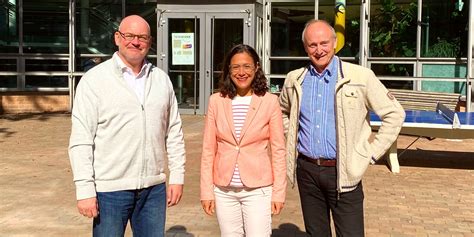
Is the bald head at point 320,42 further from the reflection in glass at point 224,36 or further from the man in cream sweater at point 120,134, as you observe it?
the reflection in glass at point 224,36

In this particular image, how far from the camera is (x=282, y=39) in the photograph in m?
17.3

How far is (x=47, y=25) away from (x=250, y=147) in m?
15.6

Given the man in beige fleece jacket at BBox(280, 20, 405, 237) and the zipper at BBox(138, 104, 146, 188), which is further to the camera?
the man in beige fleece jacket at BBox(280, 20, 405, 237)

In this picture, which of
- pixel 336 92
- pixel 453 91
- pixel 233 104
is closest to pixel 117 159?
pixel 233 104

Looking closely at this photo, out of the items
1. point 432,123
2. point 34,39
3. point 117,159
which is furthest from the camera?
point 34,39

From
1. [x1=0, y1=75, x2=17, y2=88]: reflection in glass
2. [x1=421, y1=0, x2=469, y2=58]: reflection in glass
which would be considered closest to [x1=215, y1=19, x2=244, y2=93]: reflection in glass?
[x1=421, y1=0, x2=469, y2=58]: reflection in glass

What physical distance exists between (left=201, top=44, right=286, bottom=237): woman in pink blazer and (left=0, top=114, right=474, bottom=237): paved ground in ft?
6.47

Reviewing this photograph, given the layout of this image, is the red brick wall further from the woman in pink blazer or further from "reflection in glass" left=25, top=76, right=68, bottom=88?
the woman in pink blazer

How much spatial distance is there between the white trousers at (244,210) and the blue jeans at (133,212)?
14.3 inches

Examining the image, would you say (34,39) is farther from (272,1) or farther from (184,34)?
(272,1)

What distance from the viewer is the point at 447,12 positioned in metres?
15.6

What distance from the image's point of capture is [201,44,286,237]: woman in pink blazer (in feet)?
11.8

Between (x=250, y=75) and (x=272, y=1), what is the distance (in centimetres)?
1410

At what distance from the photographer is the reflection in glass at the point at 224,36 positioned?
1644cm
